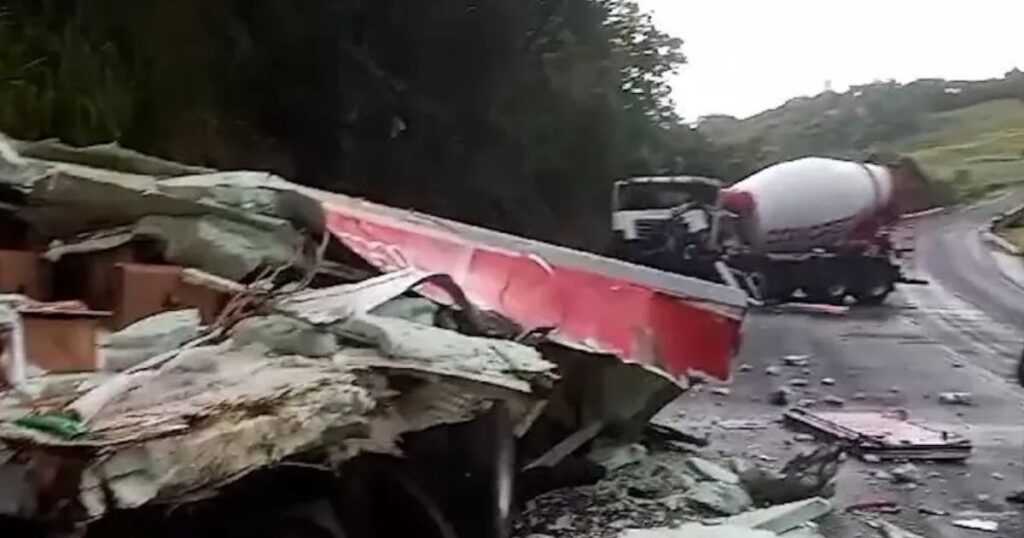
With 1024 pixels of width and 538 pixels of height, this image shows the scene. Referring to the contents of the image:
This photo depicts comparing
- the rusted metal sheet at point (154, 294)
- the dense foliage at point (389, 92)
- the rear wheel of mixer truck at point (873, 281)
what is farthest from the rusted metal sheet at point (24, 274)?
the rear wheel of mixer truck at point (873, 281)

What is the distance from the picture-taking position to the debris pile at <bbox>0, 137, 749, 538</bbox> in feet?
5.15

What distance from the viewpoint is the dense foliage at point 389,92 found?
13.8 ft

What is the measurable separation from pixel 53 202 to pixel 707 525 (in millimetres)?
1428

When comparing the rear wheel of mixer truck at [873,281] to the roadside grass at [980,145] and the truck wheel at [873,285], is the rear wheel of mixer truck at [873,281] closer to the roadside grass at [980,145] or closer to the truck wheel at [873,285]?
the truck wheel at [873,285]

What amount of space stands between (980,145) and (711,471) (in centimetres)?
304

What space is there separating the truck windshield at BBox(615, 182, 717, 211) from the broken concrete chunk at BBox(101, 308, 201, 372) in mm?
3890

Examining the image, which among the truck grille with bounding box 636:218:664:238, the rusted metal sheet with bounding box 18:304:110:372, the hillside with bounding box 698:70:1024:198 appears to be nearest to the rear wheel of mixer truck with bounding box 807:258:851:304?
the hillside with bounding box 698:70:1024:198

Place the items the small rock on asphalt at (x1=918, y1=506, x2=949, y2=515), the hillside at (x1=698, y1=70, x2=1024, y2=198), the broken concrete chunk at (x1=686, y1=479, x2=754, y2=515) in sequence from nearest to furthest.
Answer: the broken concrete chunk at (x1=686, y1=479, x2=754, y2=515) → the small rock on asphalt at (x1=918, y1=506, x2=949, y2=515) → the hillside at (x1=698, y1=70, x2=1024, y2=198)

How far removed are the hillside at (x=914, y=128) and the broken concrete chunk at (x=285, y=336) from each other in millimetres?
3968

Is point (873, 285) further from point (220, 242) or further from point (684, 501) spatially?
point (220, 242)

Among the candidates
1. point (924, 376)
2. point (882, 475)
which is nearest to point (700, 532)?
point (882, 475)

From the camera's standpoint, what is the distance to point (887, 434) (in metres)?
4.18

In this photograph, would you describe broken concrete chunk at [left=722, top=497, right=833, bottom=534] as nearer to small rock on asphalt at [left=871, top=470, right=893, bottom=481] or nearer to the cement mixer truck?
small rock on asphalt at [left=871, top=470, right=893, bottom=481]

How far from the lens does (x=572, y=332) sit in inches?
107
